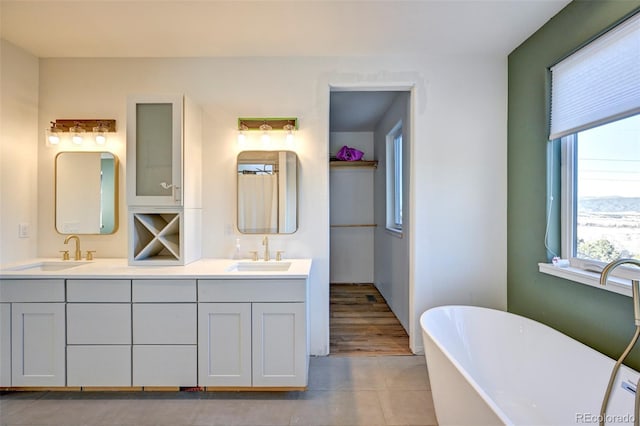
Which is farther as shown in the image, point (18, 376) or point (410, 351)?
point (410, 351)

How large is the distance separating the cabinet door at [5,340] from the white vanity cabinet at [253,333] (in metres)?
1.26

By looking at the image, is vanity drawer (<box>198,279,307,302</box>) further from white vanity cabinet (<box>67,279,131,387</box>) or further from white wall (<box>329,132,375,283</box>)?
white wall (<box>329,132,375,283</box>)

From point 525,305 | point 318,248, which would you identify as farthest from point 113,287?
point 525,305

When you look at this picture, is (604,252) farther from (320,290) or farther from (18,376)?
(18,376)

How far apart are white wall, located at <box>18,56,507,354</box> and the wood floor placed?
9.5 inches

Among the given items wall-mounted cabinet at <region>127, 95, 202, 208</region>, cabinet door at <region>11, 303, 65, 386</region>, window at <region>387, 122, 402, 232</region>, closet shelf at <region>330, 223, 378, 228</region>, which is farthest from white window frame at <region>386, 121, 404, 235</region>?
cabinet door at <region>11, 303, 65, 386</region>

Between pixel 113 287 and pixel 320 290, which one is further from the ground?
pixel 113 287

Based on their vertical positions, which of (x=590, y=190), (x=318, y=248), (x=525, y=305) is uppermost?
(x=590, y=190)

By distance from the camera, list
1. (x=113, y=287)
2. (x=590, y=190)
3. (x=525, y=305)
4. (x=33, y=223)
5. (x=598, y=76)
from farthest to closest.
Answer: (x=33, y=223) → (x=525, y=305) → (x=113, y=287) → (x=590, y=190) → (x=598, y=76)

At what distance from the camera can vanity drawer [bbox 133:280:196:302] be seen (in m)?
1.99

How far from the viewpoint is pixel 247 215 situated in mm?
2635

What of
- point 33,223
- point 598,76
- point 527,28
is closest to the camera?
point 598,76

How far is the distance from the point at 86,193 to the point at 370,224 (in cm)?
356

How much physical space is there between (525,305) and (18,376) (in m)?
3.61
